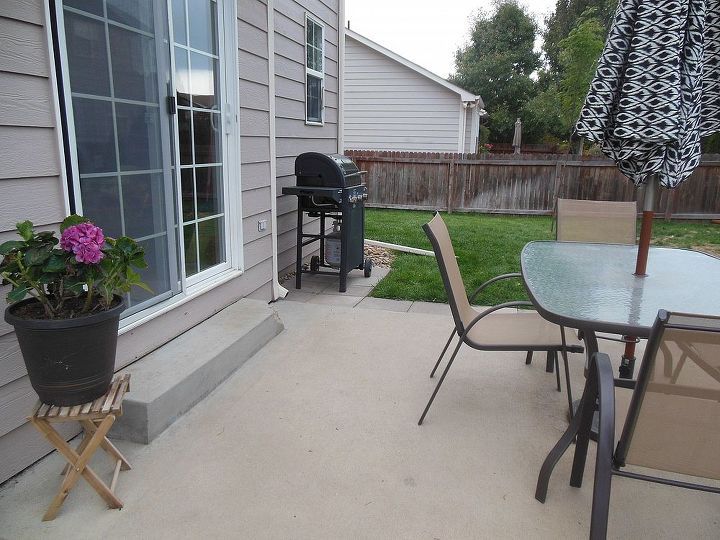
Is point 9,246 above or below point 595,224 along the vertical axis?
above

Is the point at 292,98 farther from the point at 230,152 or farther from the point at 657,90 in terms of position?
the point at 657,90

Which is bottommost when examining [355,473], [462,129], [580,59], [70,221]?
[355,473]

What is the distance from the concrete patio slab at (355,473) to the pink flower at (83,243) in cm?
95

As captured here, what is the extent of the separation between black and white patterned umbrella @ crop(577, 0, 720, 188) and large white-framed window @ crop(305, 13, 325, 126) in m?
3.55

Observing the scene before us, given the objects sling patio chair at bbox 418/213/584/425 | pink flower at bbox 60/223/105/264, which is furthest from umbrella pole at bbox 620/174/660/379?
pink flower at bbox 60/223/105/264

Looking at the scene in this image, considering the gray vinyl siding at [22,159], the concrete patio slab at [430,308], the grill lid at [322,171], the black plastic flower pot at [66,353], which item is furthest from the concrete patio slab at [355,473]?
the grill lid at [322,171]

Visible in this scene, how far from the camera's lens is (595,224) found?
3.80m

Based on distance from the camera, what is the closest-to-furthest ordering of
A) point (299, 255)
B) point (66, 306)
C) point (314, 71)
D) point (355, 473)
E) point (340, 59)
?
point (66, 306) → point (355, 473) → point (299, 255) → point (314, 71) → point (340, 59)

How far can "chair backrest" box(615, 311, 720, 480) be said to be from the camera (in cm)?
142

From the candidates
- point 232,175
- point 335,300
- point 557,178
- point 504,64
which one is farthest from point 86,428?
point 504,64

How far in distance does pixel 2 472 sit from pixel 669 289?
2943 mm

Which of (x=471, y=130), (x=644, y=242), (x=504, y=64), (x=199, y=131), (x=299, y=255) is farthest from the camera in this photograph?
(x=504, y=64)

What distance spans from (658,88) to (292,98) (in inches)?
139

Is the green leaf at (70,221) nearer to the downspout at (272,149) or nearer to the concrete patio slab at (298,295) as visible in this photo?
the downspout at (272,149)
